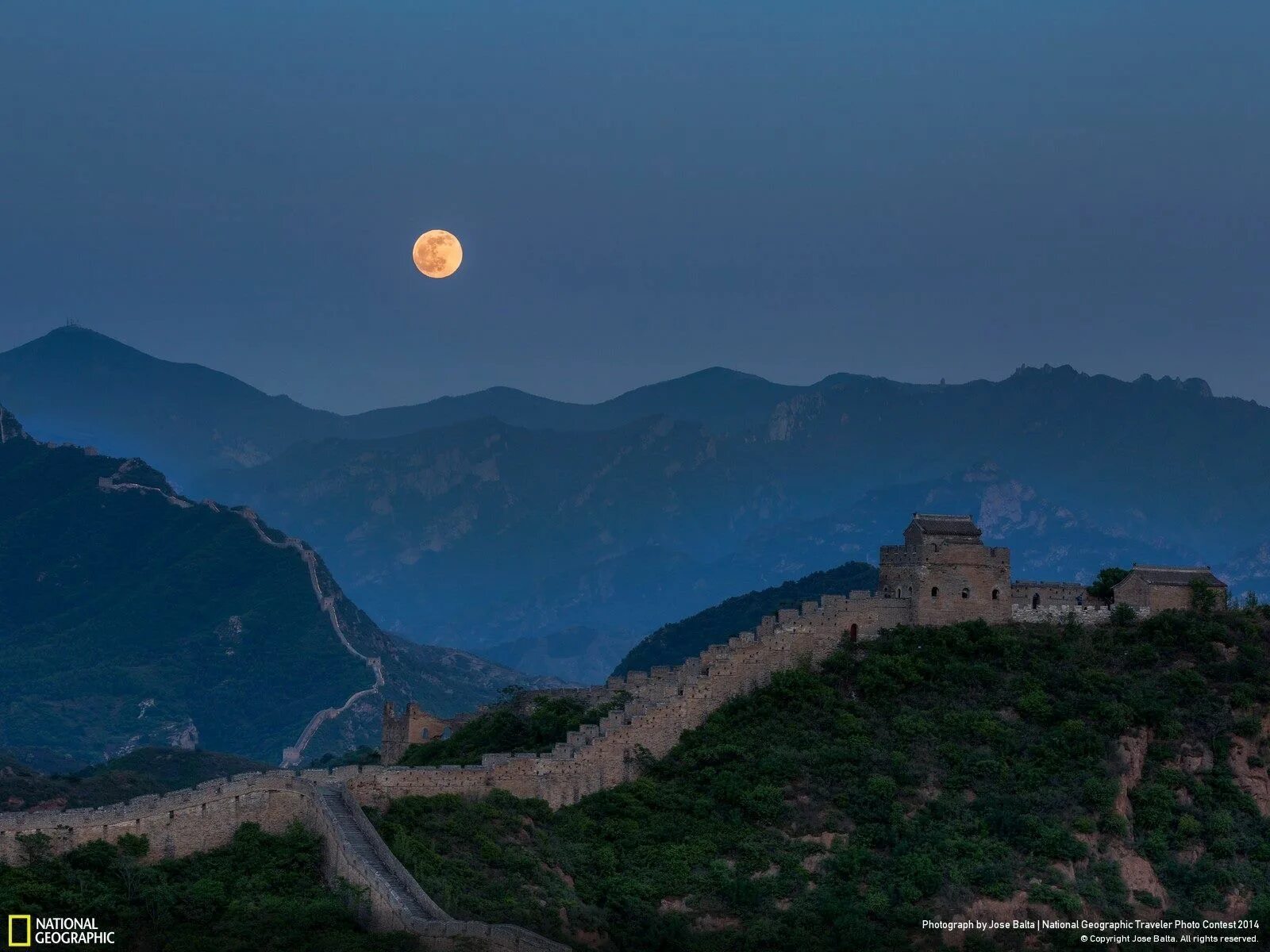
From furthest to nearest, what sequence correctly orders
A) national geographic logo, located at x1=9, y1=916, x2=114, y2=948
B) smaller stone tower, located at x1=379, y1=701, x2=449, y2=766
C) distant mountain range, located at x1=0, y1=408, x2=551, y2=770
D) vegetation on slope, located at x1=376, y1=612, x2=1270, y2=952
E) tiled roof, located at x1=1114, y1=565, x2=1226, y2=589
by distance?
1. distant mountain range, located at x1=0, y1=408, x2=551, y2=770
2. smaller stone tower, located at x1=379, y1=701, x2=449, y2=766
3. tiled roof, located at x1=1114, y1=565, x2=1226, y2=589
4. vegetation on slope, located at x1=376, y1=612, x2=1270, y2=952
5. national geographic logo, located at x1=9, y1=916, x2=114, y2=948

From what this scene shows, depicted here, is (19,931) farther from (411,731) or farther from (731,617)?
(731,617)

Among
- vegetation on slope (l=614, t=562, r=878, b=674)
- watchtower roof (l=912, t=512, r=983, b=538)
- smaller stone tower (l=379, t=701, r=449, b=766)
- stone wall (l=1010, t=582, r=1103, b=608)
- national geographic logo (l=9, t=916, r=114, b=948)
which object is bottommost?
national geographic logo (l=9, t=916, r=114, b=948)

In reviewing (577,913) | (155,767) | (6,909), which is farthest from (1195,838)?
(155,767)

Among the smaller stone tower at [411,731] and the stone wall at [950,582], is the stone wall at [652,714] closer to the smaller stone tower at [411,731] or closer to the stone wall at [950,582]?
the stone wall at [950,582]

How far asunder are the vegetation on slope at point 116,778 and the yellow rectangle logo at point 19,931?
3777 centimetres

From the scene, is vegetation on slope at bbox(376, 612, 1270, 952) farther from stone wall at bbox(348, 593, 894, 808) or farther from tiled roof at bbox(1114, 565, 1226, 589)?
tiled roof at bbox(1114, 565, 1226, 589)

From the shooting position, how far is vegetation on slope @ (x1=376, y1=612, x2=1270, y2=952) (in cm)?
5506

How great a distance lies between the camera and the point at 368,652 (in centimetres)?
18362

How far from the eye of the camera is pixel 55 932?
4628 centimetres

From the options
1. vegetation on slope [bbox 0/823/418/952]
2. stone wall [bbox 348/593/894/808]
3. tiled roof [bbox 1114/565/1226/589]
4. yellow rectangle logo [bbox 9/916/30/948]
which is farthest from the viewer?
tiled roof [bbox 1114/565/1226/589]

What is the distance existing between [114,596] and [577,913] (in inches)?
6111

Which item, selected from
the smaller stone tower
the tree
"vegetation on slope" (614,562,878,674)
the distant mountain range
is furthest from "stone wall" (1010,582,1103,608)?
the distant mountain range

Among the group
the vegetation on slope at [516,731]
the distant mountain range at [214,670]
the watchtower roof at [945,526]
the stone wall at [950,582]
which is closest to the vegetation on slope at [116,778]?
the vegetation on slope at [516,731]

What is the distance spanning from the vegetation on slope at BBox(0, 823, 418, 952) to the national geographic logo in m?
0.28
